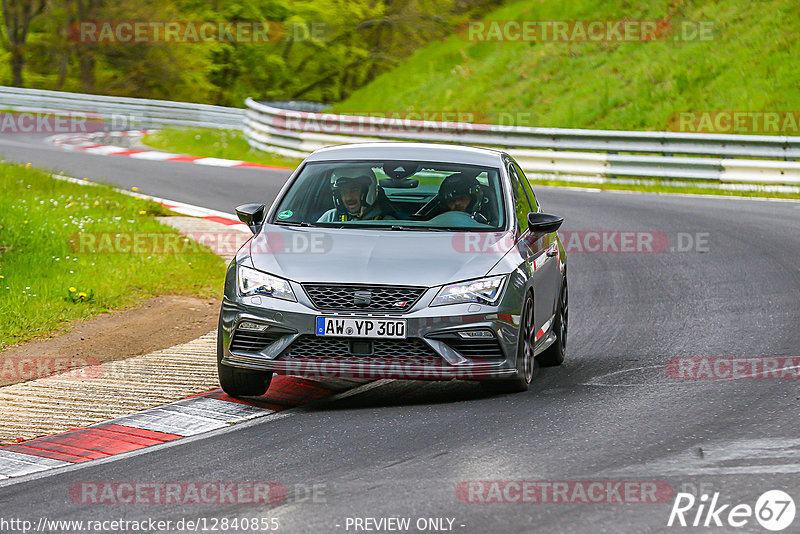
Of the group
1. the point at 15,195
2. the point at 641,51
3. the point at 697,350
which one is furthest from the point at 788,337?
the point at 641,51

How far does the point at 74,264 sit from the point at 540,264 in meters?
6.05

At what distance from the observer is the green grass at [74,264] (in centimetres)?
1105

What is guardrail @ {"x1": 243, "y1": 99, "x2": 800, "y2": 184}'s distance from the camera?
2181 centimetres

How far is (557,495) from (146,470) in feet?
7.19

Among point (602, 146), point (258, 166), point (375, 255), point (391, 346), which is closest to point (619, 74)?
point (602, 146)

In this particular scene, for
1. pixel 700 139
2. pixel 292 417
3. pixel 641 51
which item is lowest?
pixel 292 417

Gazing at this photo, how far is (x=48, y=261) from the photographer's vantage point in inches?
509

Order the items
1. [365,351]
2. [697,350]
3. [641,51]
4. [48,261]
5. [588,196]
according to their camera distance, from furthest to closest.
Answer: [641,51] → [588,196] → [48,261] → [697,350] → [365,351]

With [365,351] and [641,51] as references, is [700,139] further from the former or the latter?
[365,351]

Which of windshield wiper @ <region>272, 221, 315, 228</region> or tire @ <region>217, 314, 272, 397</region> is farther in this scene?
windshield wiper @ <region>272, 221, 315, 228</region>

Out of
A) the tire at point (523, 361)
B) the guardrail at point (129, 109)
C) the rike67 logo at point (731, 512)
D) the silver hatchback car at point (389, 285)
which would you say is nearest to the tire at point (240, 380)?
the silver hatchback car at point (389, 285)

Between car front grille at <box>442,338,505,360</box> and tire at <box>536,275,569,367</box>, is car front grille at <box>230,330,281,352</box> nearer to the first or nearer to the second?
car front grille at <box>442,338,505,360</box>

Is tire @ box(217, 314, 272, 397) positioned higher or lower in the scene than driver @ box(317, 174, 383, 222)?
lower

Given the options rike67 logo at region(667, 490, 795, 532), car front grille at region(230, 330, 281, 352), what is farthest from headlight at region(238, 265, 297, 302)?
rike67 logo at region(667, 490, 795, 532)
